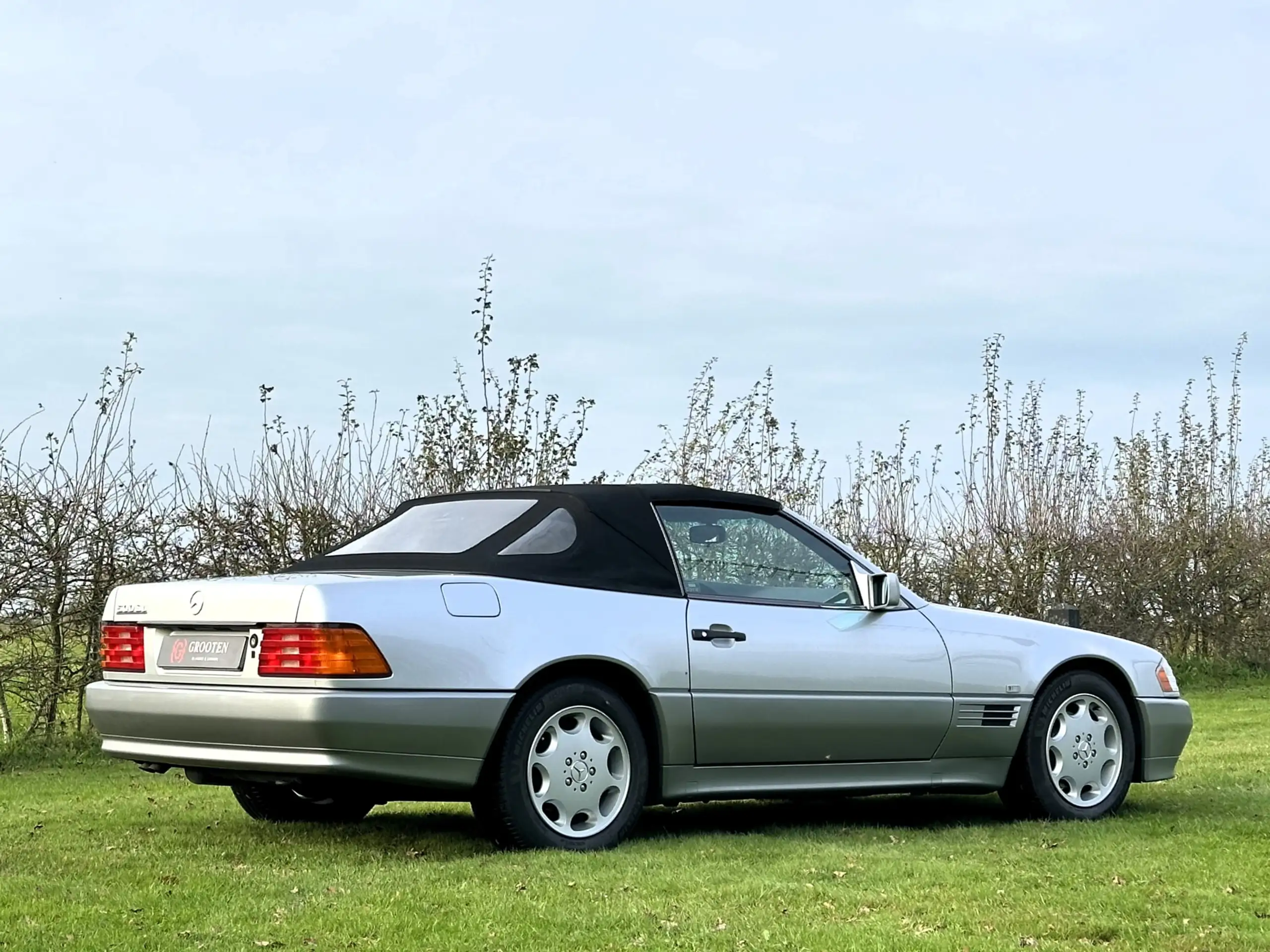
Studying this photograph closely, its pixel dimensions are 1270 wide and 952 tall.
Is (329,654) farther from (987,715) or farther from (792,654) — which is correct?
(987,715)

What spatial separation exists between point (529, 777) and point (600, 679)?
0.56m

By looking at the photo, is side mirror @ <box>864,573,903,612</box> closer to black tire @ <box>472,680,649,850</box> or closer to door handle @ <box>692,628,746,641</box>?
door handle @ <box>692,628,746,641</box>

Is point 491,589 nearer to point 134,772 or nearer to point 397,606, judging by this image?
point 397,606

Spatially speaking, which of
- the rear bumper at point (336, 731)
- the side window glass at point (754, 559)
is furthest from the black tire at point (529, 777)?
the side window glass at point (754, 559)

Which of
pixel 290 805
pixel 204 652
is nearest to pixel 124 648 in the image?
pixel 204 652

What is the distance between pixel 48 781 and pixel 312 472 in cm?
433

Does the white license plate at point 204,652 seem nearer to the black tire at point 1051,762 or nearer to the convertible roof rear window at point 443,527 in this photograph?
the convertible roof rear window at point 443,527

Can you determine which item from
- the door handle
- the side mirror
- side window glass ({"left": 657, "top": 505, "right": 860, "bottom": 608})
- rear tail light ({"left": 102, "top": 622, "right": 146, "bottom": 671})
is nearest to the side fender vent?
the side mirror

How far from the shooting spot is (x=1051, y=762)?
8602 millimetres

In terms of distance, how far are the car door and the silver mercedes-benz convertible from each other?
0.4 inches

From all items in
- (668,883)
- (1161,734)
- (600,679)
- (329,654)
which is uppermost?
(329,654)

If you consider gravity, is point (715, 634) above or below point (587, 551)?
below

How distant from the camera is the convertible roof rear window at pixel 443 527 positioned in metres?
7.51

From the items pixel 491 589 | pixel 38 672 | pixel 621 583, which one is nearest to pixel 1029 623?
pixel 621 583
